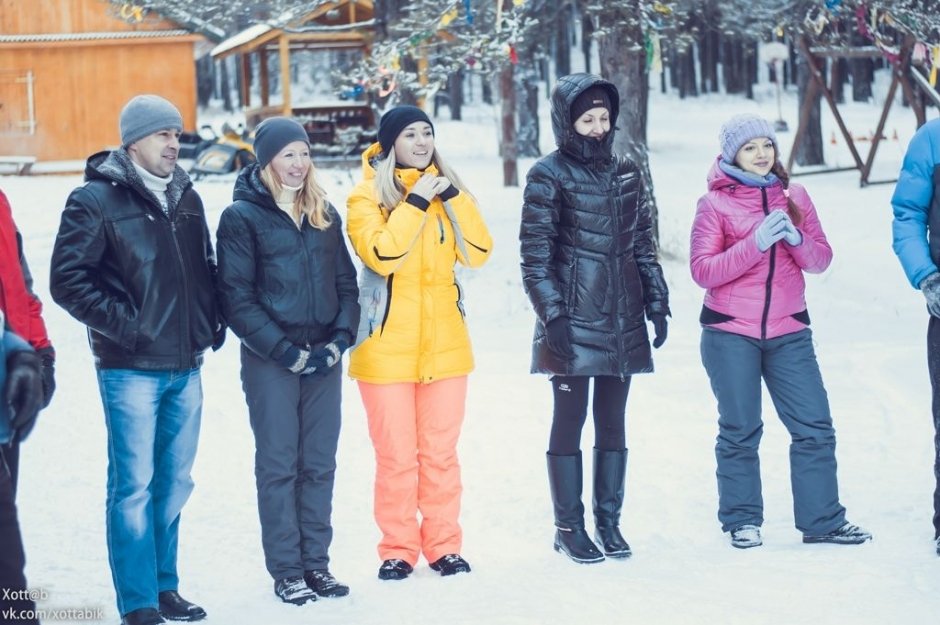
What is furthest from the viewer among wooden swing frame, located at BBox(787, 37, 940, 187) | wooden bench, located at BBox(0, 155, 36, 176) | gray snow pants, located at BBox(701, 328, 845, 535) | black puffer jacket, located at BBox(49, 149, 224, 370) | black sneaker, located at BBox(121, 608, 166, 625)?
wooden bench, located at BBox(0, 155, 36, 176)

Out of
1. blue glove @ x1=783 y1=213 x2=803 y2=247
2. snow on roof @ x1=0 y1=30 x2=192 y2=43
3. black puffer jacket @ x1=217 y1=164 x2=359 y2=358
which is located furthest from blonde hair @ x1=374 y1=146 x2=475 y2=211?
snow on roof @ x1=0 y1=30 x2=192 y2=43

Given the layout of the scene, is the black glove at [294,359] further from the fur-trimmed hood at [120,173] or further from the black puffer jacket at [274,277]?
the fur-trimmed hood at [120,173]

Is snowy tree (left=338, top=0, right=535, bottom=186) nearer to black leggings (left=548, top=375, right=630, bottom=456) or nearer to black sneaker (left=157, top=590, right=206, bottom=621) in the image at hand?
black leggings (left=548, top=375, right=630, bottom=456)

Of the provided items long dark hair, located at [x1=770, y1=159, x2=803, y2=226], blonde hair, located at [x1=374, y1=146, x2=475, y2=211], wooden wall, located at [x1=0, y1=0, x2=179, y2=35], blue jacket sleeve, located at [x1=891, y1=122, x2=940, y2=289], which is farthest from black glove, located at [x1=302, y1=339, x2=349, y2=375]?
wooden wall, located at [x1=0, y1=0, x2=179, y2=35]

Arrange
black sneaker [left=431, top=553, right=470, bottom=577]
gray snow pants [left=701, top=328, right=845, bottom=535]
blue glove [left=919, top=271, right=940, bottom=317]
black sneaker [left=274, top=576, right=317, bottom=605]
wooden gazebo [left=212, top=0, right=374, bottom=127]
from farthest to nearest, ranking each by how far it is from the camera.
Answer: wooden gazebo [left=212, top=0, right=374, bottom=127]
gray snow pants [left=701, top=328, right=845, bottom=535]
black sneaker [left=431, top=553, right=470, bottom=577]
blue glove [left=919, top=271, right=940, bottom=317]
black sneaker [left=274, top=576, right=317, bottom=605]

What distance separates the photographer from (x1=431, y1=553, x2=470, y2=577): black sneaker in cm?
526

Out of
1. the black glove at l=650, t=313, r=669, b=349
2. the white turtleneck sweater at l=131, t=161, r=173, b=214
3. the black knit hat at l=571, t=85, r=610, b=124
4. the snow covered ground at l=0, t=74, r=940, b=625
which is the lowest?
the snow covered ground at l=0, t=74, r=940, b=625

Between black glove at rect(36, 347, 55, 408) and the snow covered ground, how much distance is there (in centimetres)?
105

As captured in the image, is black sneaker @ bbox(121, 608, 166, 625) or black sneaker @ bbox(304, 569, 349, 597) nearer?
black sneaker @ bbox(121, 608, 166, 625)

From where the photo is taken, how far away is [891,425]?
758 centimetres

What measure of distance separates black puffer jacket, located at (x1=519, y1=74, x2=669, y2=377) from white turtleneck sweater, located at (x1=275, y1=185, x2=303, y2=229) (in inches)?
38.4

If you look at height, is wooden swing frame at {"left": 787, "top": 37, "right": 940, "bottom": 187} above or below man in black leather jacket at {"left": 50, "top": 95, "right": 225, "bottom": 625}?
above

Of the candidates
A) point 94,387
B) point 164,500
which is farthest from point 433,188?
point 94,387

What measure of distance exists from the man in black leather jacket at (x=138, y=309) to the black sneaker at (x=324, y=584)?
0.47 m
